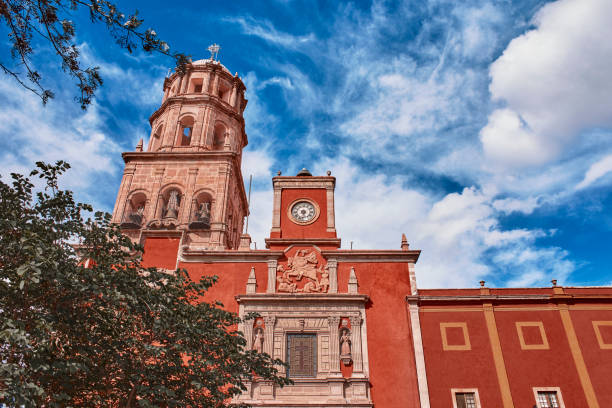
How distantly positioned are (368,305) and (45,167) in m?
12.1

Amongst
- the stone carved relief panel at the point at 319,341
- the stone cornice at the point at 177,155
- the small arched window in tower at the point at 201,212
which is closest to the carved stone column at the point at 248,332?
the stone carved relief panel at the point at 319,341

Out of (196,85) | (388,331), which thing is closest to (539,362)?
(388,331)

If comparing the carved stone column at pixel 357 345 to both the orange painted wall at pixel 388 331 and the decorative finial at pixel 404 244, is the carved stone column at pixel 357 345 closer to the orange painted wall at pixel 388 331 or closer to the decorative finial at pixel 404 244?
the orange painted wall at pixel 388 331

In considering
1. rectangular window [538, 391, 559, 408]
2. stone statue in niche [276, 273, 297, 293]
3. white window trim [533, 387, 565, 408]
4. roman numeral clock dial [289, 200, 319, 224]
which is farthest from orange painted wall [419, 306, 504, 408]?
roman numeral clock dial [289, 200, 319, 224]

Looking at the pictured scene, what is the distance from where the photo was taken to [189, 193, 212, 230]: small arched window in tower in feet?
68.8

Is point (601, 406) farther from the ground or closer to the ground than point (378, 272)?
closer to the ground

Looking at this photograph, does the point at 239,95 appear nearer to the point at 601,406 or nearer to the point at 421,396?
the point at 421,396

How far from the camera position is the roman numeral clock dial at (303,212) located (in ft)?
65.6

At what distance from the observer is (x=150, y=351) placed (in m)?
8.84

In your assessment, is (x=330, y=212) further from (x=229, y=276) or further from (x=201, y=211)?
(x=201, y=211)

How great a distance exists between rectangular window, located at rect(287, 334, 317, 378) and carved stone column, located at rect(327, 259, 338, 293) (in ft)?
6.44

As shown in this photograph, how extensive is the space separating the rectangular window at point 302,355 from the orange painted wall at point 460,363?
4008 mm

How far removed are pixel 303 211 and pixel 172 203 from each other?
21.7 feet

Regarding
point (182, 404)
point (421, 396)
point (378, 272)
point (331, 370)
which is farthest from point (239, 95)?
point (182, 404)
